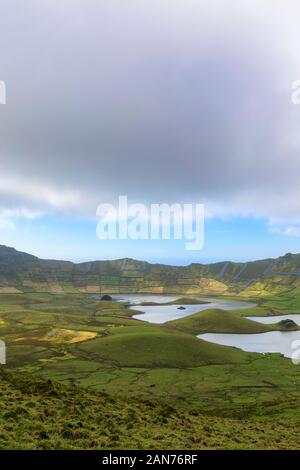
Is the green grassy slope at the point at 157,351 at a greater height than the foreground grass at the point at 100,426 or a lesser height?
lesser

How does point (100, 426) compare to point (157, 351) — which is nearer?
point (100, 426)

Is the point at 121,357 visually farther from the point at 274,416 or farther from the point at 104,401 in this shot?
the point at 104,401

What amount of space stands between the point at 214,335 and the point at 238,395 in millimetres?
100523

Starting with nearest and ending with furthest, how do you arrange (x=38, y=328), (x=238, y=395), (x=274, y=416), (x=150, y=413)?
(x=150, y=413) < (x=274, y=416) < (x=238, y=395) < (x=38, y=328)

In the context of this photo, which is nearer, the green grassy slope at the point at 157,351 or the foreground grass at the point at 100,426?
the foreground grass at the point at 100,426

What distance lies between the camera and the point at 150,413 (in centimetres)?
4278

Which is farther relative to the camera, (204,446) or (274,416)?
(274,416)

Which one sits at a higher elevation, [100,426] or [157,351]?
[100,426]

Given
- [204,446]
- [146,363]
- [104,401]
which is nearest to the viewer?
[204,446]

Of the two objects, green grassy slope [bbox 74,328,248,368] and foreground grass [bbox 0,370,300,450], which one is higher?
foreground grass [bbox 0,370,300,450]

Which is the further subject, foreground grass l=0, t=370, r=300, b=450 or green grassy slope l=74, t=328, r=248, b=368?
green grassy slope l=74, t=328, r=248, b=368
